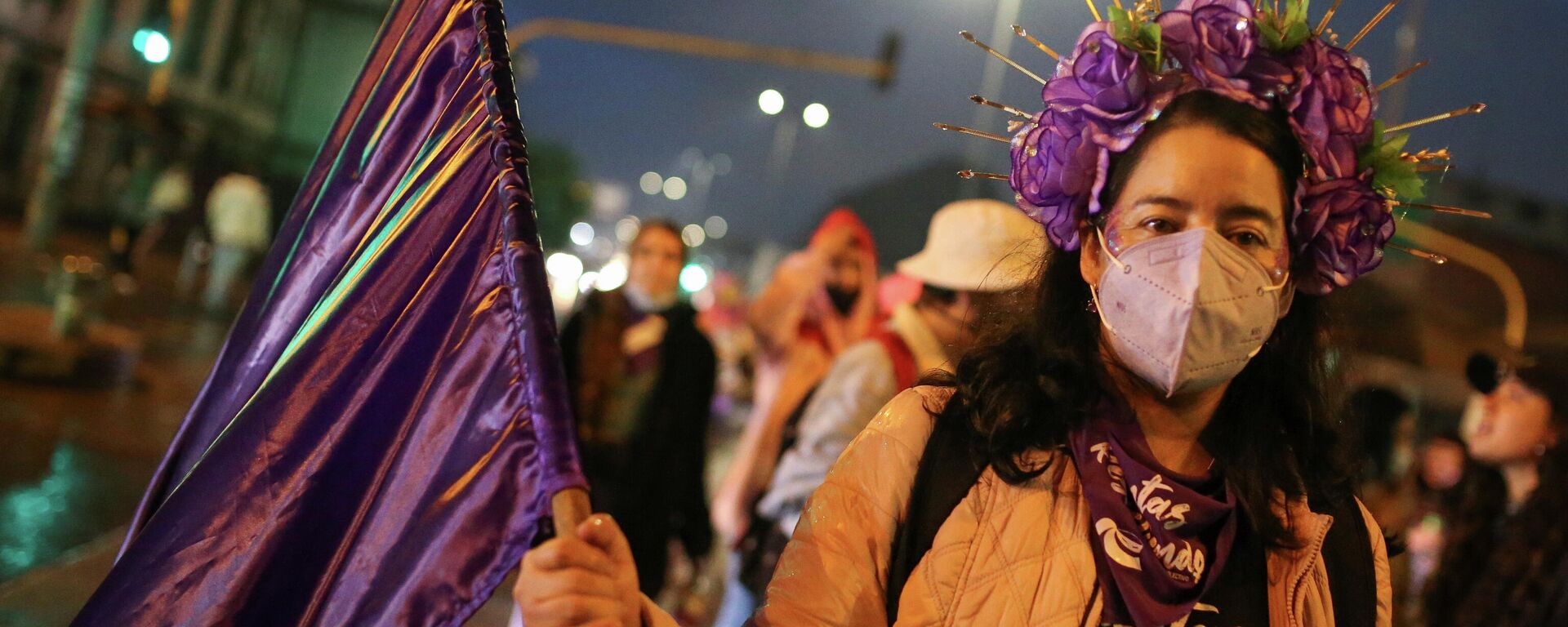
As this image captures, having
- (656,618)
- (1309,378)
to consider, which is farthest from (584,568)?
(1309,378)

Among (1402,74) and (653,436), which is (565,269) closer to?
(653,436)

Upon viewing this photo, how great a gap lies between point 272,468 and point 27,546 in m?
4.66

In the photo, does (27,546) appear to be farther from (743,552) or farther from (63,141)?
(63,141)

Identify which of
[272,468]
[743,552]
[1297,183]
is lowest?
[743,552]

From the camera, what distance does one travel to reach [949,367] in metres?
2.44

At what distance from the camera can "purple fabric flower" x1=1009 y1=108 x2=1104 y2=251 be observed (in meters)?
2.13

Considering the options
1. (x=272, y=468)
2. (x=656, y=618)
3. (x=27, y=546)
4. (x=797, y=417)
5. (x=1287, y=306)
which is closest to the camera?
(x=656, y=618)

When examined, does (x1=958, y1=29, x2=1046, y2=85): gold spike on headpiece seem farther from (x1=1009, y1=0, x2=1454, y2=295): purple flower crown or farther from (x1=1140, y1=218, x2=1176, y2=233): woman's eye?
(x1=1140, y1=218, x2=1176, y2=233): woman's eye

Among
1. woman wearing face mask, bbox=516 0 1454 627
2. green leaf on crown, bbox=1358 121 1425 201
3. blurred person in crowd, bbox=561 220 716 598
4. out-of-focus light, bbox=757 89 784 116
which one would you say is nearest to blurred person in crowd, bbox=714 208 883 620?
blurred person in crowd, bbox=561 220 716 598

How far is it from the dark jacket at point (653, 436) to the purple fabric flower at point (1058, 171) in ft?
9.99

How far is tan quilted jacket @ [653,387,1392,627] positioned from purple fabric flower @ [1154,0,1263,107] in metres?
0.71

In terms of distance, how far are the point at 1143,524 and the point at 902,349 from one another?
2509 millimetres

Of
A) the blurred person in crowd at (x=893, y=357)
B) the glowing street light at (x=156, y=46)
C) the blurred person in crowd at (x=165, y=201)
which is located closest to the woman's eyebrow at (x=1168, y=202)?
the blurred person in crowd at (x=893, y=357)

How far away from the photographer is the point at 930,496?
1.89 meters
